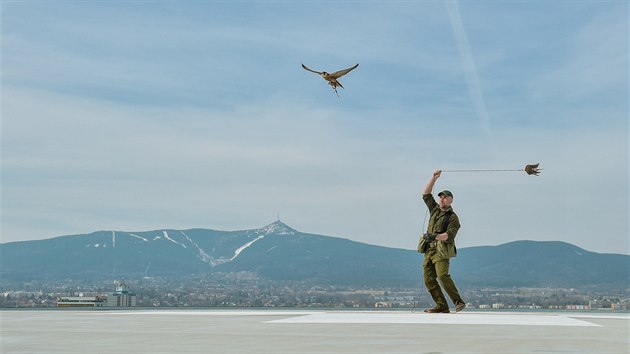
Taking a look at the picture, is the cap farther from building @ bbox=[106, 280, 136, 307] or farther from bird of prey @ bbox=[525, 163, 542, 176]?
building @ bbox=[106, 280, 136, 307]

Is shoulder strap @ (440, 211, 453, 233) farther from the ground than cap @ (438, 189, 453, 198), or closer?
closer

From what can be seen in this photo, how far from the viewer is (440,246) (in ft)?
69.4

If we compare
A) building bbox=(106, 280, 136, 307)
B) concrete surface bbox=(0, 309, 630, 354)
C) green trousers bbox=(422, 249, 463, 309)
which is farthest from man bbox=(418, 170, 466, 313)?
building bbox=(106, 280, 136, 307)

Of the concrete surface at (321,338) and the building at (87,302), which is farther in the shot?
the building at (87,302)

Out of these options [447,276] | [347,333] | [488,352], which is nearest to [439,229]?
[447,276]

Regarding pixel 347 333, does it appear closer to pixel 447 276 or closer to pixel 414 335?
pixel 414 335

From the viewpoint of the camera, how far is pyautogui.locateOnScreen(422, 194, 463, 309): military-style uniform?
21.2m

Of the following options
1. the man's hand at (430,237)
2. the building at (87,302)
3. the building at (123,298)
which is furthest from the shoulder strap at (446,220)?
the building at (123,298)

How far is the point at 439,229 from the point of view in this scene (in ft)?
70.7

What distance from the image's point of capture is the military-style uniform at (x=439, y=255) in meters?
21.2

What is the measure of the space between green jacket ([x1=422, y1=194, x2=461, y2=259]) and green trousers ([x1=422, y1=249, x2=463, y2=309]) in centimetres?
20

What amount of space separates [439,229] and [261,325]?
692cm

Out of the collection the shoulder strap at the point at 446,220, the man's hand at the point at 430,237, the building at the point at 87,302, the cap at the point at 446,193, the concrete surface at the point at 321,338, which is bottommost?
the concrete surface at the point at 321,338

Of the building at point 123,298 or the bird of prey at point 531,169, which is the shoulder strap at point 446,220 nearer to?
the bird of prey at point 531,169
